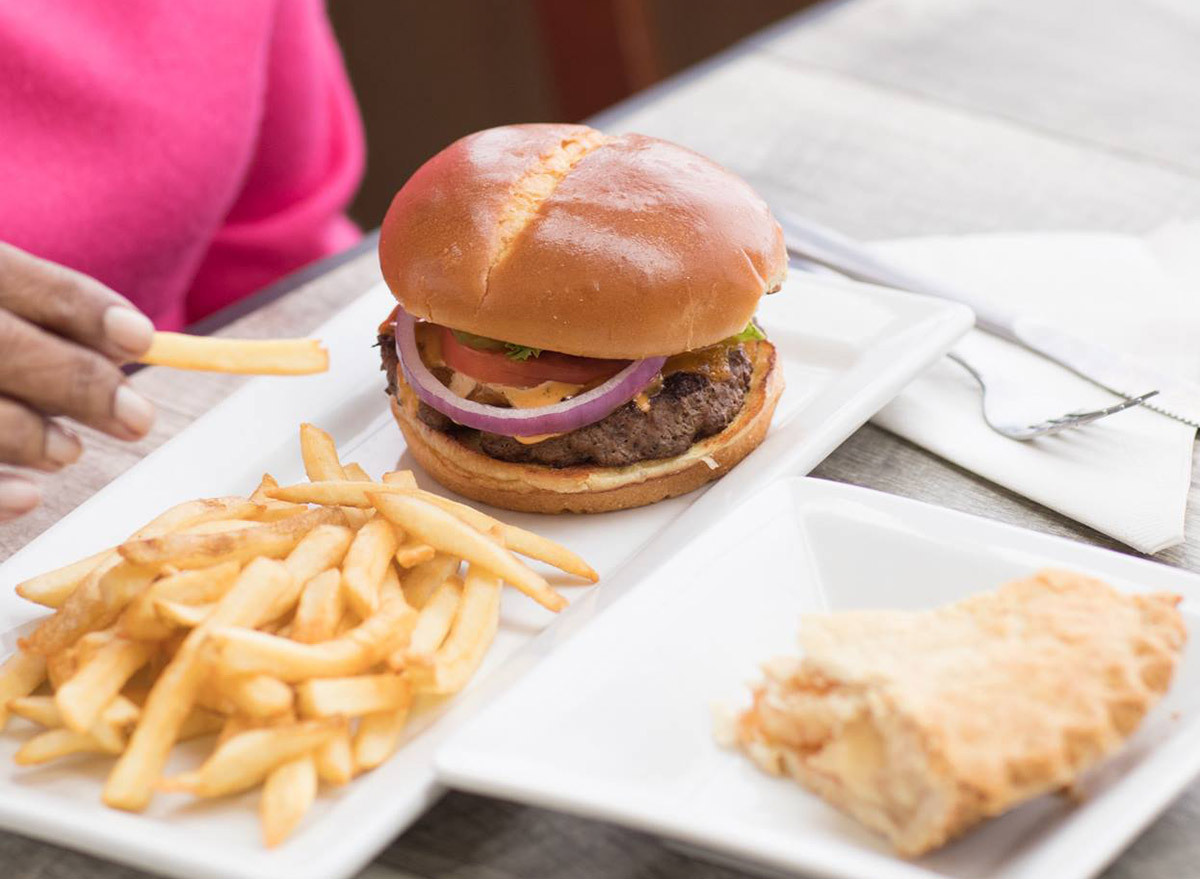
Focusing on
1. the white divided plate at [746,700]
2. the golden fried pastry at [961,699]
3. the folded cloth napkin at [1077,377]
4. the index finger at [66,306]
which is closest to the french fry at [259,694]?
the white divided plate at [746,700]

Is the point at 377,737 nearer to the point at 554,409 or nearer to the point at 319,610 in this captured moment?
the point at 319,610

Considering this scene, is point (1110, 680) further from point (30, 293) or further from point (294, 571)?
point (30, 293)

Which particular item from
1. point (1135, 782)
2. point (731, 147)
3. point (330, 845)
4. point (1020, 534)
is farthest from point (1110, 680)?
point (731, 147)

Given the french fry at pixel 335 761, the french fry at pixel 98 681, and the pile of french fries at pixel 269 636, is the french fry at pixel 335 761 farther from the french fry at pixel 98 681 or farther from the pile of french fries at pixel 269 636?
the french fry at pixel 98 681

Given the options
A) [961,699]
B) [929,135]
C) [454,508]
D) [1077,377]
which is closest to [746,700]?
[961,699]

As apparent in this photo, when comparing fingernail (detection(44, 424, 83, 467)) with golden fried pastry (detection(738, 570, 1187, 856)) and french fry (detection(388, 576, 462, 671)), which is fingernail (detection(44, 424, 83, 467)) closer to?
french fry (detection(388, 576, 462, 671))

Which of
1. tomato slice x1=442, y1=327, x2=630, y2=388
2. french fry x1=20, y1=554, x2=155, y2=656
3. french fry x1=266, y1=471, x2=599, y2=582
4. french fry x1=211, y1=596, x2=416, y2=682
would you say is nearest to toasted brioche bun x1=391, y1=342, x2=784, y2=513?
tomato slice x1=442, y1=327, x2=630, y2=388
